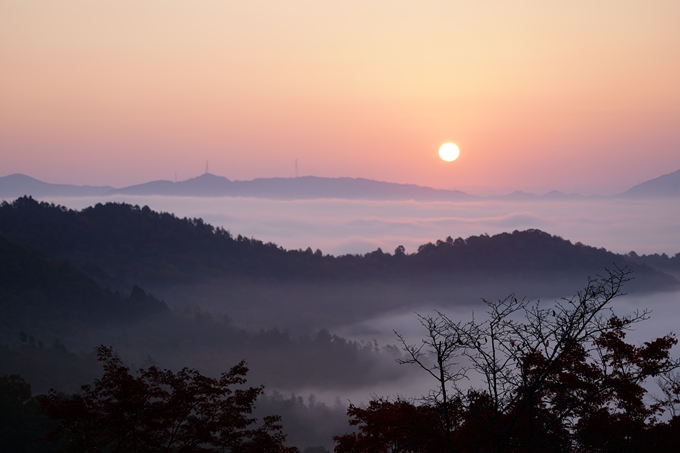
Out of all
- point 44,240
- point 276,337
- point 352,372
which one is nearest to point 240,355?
point 276,337

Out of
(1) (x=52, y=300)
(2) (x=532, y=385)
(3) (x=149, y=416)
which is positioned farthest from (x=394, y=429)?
(1) (x=52, y=300)

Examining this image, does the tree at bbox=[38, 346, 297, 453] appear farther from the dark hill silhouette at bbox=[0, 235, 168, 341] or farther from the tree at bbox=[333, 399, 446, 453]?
the dark hill silhouette at bbox=[0, 235, 168, 341]

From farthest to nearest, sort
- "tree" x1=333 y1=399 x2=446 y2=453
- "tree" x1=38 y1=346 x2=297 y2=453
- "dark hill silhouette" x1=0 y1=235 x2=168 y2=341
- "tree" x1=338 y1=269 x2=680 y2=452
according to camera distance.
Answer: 1. "dark hill silhouette" x1=0 y1=235 x2=168 y2=341
2. "tree" x1=38 y1=346 x2=297 y2=453
3. "tree" x1=333 y1=399 x2=446 y2=453
4. "tree" x1=338 y1=269 x2=680 y2=452

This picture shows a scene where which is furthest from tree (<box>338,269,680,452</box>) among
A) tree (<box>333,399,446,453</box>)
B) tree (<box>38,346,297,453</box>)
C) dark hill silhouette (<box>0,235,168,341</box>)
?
dark hill silhouette (<box>0,235,168,341</box>)

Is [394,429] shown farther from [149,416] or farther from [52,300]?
[52,300]

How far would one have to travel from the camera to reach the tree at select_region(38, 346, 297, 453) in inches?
579

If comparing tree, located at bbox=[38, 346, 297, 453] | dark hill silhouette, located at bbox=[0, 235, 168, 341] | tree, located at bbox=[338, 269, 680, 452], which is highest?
tree, located at bbox=[338, 269, 680, 452]

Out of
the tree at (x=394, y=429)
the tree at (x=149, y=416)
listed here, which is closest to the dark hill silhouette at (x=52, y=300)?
the tree at (x=149, y=416)

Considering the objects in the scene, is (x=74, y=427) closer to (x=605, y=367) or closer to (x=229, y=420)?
(x=229, y=420)

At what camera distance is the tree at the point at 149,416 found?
48.2 feet

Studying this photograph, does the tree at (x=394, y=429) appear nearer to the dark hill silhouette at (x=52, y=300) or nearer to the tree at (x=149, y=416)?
the tree at (x=149, y=416)

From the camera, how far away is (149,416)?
15133 mm

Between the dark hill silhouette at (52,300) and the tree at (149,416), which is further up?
the tree at (149,416)

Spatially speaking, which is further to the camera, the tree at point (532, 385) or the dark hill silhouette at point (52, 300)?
the dark hill silhouette at point (52, 300)
